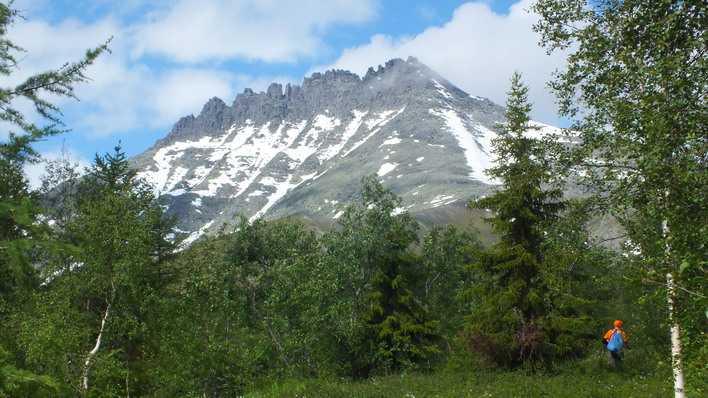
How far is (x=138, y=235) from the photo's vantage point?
26.5m

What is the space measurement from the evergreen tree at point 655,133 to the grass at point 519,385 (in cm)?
701

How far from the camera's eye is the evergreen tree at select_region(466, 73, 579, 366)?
24234mm

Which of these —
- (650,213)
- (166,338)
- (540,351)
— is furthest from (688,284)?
(166,338)

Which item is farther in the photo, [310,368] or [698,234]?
[310,368]

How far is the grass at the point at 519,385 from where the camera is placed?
18484 millimetres

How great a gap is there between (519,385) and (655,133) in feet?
44.8

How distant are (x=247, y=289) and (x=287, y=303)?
5640 mm

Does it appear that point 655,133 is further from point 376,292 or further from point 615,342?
point 376,292

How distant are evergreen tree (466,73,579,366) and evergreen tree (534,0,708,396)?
1126 centimetres

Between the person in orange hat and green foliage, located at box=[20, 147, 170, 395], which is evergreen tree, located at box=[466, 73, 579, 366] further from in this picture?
green foliage, located at box=[20, 147, 170, 395]

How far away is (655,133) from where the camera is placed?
8.85 m

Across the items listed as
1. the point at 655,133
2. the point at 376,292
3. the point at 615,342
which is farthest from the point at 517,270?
the point at 655,133

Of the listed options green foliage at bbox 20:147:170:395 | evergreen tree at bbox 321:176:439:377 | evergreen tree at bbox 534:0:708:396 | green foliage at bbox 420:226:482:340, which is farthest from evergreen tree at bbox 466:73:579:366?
green foliage at bbox 420:226:482:340

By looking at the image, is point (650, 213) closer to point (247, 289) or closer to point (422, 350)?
point (422, 350)
